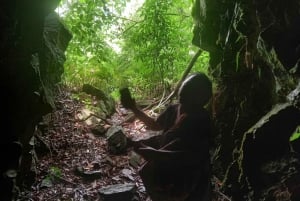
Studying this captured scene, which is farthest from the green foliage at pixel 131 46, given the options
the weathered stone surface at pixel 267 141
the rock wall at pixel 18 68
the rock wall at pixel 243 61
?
the weathered stone surface at pixel 267 141

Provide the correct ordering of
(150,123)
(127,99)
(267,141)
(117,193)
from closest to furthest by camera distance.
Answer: (127,99)
(150,123)
(267,141)
(117,193)

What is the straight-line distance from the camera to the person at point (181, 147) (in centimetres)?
344

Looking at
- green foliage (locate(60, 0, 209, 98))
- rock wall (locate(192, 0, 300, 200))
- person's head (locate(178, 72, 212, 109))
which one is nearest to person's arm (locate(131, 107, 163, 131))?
person's head (locate(178, 72, 212, 109))

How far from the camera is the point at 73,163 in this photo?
24.3ft

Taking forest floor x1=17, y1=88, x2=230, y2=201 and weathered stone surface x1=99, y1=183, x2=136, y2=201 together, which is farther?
forest floor x1=17, y1=88, x2=230, y2=201

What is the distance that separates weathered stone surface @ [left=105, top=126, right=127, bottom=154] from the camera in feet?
26.4

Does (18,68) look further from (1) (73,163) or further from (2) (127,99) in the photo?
(1) (73,163)

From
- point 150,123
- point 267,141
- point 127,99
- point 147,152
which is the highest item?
point 127,99

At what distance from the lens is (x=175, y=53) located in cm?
1089

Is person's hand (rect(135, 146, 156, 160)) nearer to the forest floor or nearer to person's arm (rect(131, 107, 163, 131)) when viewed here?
person's arm (rect(131, 107, 163, 131))

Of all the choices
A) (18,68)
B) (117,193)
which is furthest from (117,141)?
(18,68)

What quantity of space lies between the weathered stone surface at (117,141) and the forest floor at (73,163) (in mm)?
115

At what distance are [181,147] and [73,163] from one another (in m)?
4.44

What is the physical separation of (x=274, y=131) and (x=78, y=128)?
5.73 meters
